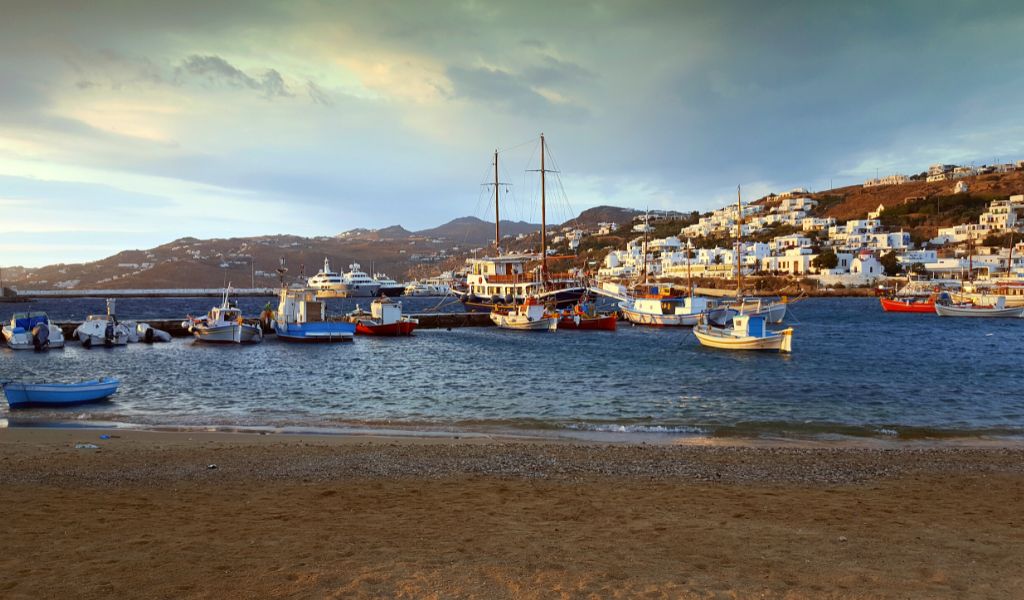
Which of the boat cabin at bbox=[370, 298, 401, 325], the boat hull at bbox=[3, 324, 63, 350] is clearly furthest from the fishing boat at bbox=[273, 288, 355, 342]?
the boat hull at bbox=[3, 324, 63, 350]

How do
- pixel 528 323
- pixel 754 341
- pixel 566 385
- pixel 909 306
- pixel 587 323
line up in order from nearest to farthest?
pixel 566 385 → pixel 754 341 → pixel 528 323 → pixel 587 323 → pixel 909 306

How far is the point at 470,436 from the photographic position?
622 inches

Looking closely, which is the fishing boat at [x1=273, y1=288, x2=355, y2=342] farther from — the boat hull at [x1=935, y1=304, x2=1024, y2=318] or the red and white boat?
the red and white boat

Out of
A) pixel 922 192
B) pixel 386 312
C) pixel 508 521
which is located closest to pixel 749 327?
pixel 386 312

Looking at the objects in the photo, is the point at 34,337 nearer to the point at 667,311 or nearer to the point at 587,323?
the point at 587,323

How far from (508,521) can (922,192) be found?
209 meters

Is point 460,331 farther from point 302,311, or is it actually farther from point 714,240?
point 714,240

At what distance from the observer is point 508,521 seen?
8.33 meters

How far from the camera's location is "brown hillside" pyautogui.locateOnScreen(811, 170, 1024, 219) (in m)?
164

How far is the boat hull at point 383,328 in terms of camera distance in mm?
48312

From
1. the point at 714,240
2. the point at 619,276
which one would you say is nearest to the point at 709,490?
the point at 619,276

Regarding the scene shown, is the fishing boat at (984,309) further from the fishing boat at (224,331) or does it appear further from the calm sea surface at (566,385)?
the fishing boat at (224,331)

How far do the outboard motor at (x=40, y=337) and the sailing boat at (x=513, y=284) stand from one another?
37674 millimetres

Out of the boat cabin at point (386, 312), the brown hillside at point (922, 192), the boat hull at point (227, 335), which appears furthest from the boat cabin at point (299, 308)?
the brown hillside at point (922, 192)
